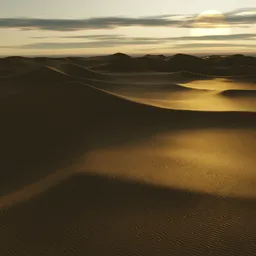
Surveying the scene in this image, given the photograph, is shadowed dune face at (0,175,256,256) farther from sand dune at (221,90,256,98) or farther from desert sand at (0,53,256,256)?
sand dune at (221,90,256,98)

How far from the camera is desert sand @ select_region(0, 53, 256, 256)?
518 centimetres

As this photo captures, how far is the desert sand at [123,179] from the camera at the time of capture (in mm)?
5176

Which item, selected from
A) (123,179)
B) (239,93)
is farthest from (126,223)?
(239,93)

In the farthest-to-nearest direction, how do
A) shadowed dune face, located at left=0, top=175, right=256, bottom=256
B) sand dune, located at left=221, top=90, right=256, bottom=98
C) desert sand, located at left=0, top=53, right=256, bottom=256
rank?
sand dune, located at left=221, top=90, right=256, bottom=98
desert sand, located at left=0, top=53, right=256, bottom=256
shadowed dune face, located at left=0, top=175, right=256, bottom=256

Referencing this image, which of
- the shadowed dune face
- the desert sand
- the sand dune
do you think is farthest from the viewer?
the sand dune

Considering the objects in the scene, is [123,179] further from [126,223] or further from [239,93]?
[239,93]

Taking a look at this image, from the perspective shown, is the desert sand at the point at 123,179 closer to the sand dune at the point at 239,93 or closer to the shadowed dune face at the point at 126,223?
the shadowed dune face at the point at 126,223

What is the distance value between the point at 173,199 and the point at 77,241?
5.91ft

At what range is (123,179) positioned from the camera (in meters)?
7.31

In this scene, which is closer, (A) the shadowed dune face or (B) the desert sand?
(A) the shadowed dune face

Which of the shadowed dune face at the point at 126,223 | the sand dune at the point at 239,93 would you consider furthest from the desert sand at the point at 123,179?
the sand dune at the point at 239,93

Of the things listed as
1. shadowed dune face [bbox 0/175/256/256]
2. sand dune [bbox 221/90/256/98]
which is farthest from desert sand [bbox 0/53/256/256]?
sand dune [bbox 221/90/256/98]

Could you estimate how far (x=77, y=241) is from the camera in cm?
516

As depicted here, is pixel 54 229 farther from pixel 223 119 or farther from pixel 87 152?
pixel 223 119
